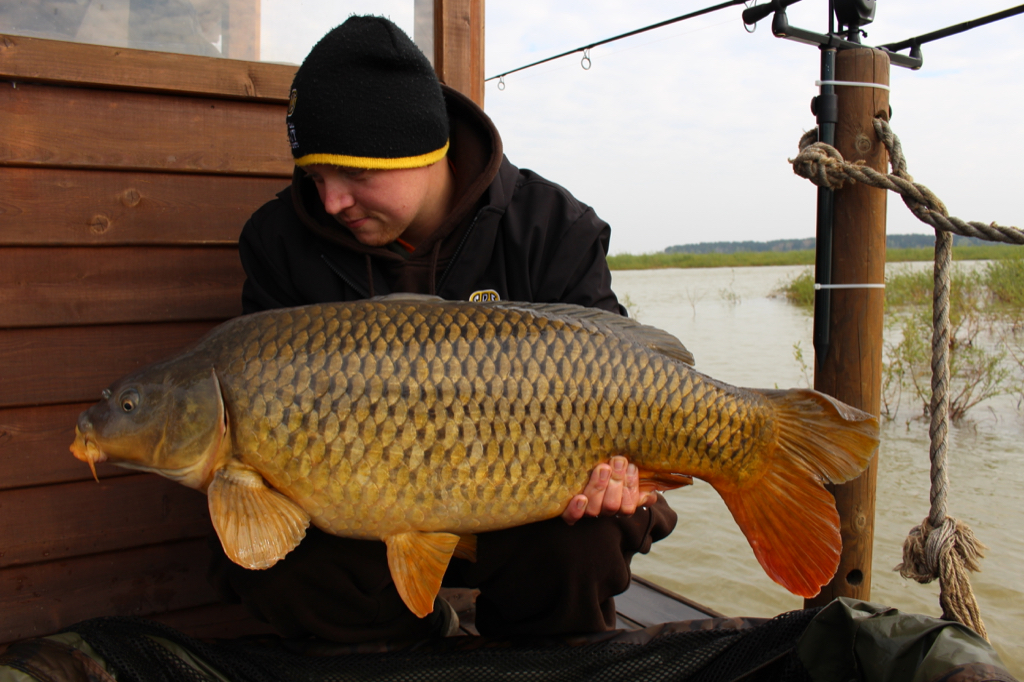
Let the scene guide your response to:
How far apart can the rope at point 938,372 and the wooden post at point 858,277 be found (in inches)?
1.9

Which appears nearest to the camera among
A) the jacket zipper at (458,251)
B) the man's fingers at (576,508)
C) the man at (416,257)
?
the man's fingers at (576,508)

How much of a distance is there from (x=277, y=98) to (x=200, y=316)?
2.02 feet

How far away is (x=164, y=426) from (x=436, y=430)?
18.3 inches

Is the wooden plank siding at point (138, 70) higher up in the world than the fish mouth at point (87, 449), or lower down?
higher up

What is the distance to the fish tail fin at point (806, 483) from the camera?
1.40m

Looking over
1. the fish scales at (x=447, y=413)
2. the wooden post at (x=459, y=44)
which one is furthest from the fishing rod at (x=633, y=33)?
the fish scales at (x=447, y=413)

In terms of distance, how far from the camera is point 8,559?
6.00 feet

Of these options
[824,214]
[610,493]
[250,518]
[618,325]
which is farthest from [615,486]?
[824,214]

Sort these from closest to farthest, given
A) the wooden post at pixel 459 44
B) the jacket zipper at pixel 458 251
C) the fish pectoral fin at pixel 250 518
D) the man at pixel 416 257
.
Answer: the fish pectoral fin at pixel 250 518 → the man at pixel 416 257 → the jacket zipper at pixel 458 251 → the wooden post at pixel 459 44

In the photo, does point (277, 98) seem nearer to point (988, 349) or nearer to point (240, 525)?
point (240, 525)

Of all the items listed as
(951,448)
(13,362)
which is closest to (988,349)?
(951,448)

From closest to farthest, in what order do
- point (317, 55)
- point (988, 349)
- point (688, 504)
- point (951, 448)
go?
point (317, 55) → point (688, 504) → point (951, 448) → point (988, 349)

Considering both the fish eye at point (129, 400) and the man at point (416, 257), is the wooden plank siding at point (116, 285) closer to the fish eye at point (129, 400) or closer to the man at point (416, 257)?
the man at point (416, 257)

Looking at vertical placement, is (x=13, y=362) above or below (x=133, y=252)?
below
